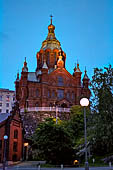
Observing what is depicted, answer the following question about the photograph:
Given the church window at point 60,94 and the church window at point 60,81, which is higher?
the church window at point 60,81

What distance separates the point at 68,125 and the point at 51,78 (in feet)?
73.4

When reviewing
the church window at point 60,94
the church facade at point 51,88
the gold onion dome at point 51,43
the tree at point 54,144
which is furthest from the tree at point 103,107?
the gold onion dome at point 51,43

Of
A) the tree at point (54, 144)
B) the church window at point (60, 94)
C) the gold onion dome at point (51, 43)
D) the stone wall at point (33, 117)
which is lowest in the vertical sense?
the tree at point (54, 144)

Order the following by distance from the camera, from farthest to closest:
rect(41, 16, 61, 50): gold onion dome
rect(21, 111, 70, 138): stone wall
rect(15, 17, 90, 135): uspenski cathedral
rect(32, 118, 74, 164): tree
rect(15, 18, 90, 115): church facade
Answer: rect(41, 16, 61, 50): gold onion dome → rect(15, 18, 90, 115): church facade → rect(15, 17, 90, 135): uspenski cathedral → rect(21, 111, 70, 138): stone wall → rect(32, 118, 74, 164): tree

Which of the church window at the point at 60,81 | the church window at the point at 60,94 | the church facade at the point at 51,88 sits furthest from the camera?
the church window at the point at 60,81

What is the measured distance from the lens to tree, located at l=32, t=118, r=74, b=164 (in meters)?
33.3

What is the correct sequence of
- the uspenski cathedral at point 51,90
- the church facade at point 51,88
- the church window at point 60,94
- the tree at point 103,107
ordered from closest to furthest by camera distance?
the tree at point 103,107 < the uspenski cathedral at point 51,90 < the church facade at point 51,88 < the church window at point 60,94

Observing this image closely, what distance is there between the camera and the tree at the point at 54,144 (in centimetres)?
3328

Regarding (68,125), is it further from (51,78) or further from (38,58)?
(38,58)

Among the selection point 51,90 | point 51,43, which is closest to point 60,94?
point 51,90

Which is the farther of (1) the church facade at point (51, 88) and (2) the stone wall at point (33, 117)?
(1) the church facade at point (51, 88)

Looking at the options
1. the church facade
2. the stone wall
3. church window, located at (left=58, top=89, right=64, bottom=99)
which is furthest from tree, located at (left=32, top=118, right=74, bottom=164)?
church window, located at (left=58, top=89, right=64, bottom=99)

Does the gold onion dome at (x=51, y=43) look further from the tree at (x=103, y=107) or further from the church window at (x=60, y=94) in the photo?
the tree at (x=103, y=107)

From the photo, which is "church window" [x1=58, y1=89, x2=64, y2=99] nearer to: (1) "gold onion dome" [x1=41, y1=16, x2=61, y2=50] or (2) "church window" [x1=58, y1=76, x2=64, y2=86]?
(2) "church window" [x1=58, y1=76, x2=64, y2=86]
